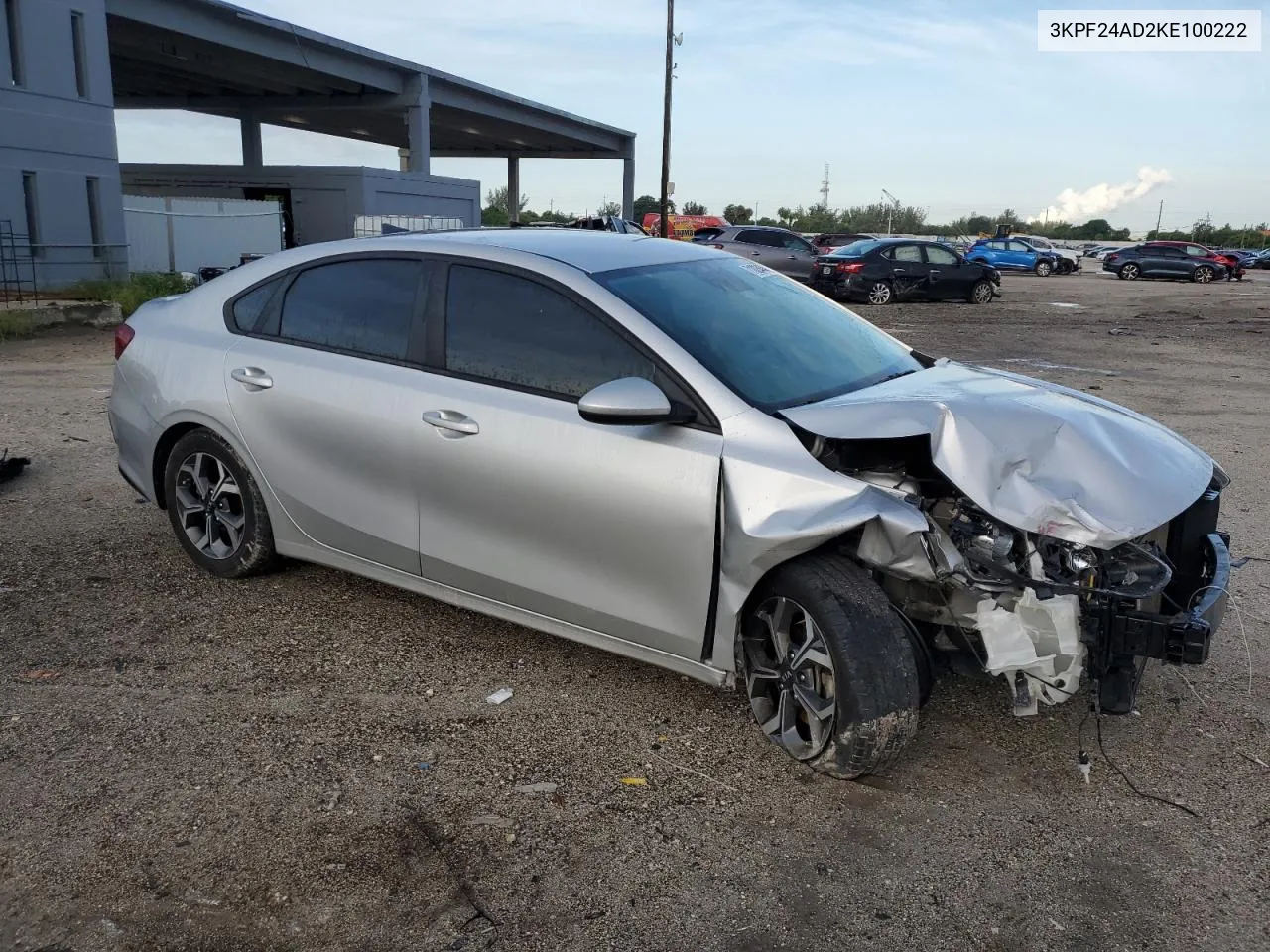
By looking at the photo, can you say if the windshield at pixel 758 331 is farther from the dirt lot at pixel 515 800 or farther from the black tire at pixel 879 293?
the black tire at pixel 879 293

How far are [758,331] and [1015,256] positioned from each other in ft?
140

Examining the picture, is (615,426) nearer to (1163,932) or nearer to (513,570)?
(513,570)

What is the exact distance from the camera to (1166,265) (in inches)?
1586

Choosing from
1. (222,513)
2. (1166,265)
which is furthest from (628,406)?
(1166,265)

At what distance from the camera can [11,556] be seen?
5391 mm

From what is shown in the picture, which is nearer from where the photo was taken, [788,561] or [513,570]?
[788,561]

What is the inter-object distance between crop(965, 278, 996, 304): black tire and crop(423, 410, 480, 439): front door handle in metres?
23.1

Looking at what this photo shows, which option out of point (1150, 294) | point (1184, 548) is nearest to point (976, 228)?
point (1150, 294)

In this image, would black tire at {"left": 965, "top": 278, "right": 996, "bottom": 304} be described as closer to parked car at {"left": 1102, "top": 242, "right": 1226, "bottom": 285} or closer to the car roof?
parked car at {"left": 1102, "top": 242, "right": 1226, "bottom": 285}

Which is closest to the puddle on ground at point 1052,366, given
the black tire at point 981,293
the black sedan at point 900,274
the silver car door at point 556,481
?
the black sedan at point 900,274

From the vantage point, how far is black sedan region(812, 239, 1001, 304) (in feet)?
78.1

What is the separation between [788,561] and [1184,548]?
1431 millimetres

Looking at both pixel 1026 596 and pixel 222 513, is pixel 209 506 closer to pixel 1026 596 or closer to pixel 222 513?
pixel 222 513

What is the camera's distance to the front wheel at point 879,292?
23984mm
